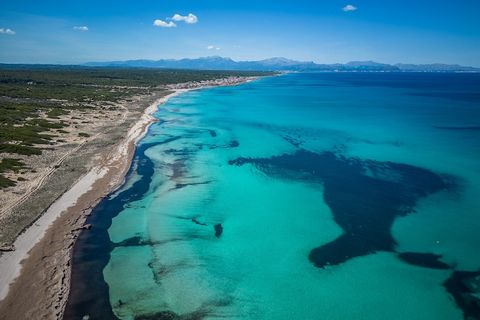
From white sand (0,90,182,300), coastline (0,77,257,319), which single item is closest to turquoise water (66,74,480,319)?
coastline (0,77,257,319)

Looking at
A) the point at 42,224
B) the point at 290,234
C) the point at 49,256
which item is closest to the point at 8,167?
the point at 42,224

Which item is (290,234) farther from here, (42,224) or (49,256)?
(42,224)

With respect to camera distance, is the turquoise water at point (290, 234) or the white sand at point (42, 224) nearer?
the turquoise water at point (290, 234)

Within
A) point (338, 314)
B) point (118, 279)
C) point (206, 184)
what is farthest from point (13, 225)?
point (338, 314)

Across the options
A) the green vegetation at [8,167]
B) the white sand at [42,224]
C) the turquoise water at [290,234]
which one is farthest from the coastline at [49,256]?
the green vegetation at [8,167]

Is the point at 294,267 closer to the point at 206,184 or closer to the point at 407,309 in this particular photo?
the point at 407,309

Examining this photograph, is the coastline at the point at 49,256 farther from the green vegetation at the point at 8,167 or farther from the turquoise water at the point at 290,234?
the green vegetation at the point at 8,167

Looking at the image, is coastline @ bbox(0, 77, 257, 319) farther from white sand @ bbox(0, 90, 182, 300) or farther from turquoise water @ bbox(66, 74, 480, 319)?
turquoise water @ bbox(66, 74, 480, 319)
